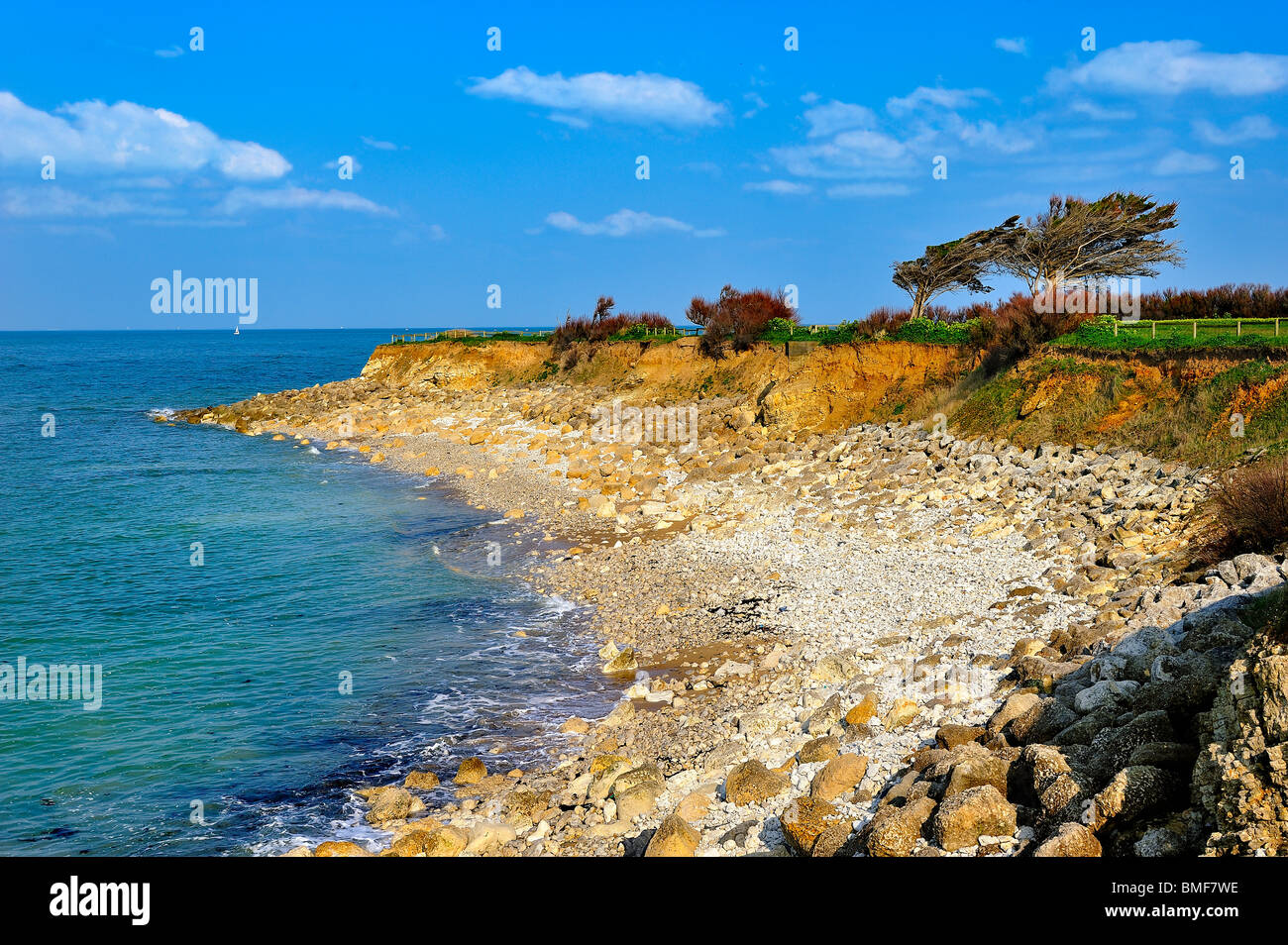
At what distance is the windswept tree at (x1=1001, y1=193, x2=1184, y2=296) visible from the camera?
38781 mm

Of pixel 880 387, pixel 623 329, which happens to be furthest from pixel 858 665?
pixel 623 329

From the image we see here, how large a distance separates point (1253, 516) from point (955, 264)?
28824 millimetres

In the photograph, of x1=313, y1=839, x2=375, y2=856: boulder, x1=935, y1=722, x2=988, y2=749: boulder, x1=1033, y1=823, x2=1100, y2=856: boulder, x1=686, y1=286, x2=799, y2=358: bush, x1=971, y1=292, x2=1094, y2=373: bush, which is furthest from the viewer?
x1=686, y1=286, x2=799, y2=358: bush

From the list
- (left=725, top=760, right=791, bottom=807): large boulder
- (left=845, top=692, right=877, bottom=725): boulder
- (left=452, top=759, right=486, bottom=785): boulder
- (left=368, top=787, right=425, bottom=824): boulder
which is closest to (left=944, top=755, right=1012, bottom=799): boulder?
(left=725, top=760, right=791, bottom=807): large boulder

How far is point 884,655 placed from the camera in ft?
43.6

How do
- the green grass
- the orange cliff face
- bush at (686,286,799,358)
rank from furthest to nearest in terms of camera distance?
bush at (686,286,799,358), the orange cliff face, the green grass

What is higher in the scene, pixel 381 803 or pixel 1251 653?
pixel 1251 653

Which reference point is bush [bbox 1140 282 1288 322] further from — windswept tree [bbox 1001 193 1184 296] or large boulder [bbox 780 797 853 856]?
large boulder [bbox 780 797 853 856]

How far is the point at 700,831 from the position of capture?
895 cm

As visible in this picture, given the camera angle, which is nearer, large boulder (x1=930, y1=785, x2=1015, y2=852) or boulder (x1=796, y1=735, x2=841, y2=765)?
large boulder (x1=930, y1=785, x2=1015, y2=852)

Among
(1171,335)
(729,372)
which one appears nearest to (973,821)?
(1171,335)

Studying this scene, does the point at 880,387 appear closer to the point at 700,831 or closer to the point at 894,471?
the point at 894,471

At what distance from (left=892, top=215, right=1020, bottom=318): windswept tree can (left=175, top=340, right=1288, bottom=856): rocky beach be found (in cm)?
904

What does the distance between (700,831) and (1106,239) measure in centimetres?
3965
